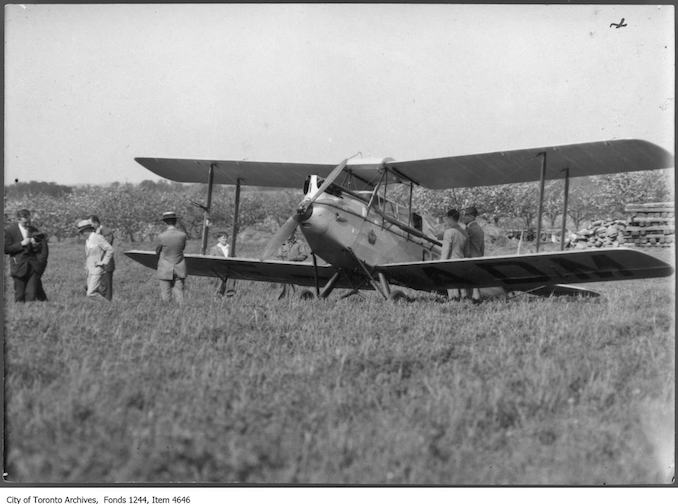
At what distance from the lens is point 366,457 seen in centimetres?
430

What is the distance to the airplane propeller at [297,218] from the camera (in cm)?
1133

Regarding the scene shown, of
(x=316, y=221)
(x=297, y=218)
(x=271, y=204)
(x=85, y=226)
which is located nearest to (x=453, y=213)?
(x=316, y=221)

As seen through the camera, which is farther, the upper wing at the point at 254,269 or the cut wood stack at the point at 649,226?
the cut wood stack at the point at 649,226

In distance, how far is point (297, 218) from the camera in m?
11.4

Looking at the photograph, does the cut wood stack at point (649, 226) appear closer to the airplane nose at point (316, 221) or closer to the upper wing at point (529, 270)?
the upper wing at point (529, 270)

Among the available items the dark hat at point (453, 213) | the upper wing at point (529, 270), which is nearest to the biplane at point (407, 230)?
the upper wing at point (529, 270)

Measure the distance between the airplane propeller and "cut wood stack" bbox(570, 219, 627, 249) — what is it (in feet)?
81.0

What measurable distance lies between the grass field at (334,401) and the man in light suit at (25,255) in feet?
10.4

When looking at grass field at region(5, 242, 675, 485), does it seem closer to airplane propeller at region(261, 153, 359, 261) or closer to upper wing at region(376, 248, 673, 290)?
upper wing at region(376, 248, 673, 290)

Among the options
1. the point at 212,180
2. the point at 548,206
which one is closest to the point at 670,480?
the point at 212,180

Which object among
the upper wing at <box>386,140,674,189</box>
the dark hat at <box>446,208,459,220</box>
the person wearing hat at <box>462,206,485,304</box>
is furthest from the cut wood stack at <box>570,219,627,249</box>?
the dark hat at <box>446,208,459,220</box>

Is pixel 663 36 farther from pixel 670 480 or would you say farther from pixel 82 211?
pixel 82 211

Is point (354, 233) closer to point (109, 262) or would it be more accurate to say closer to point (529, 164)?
point (529, 164)
